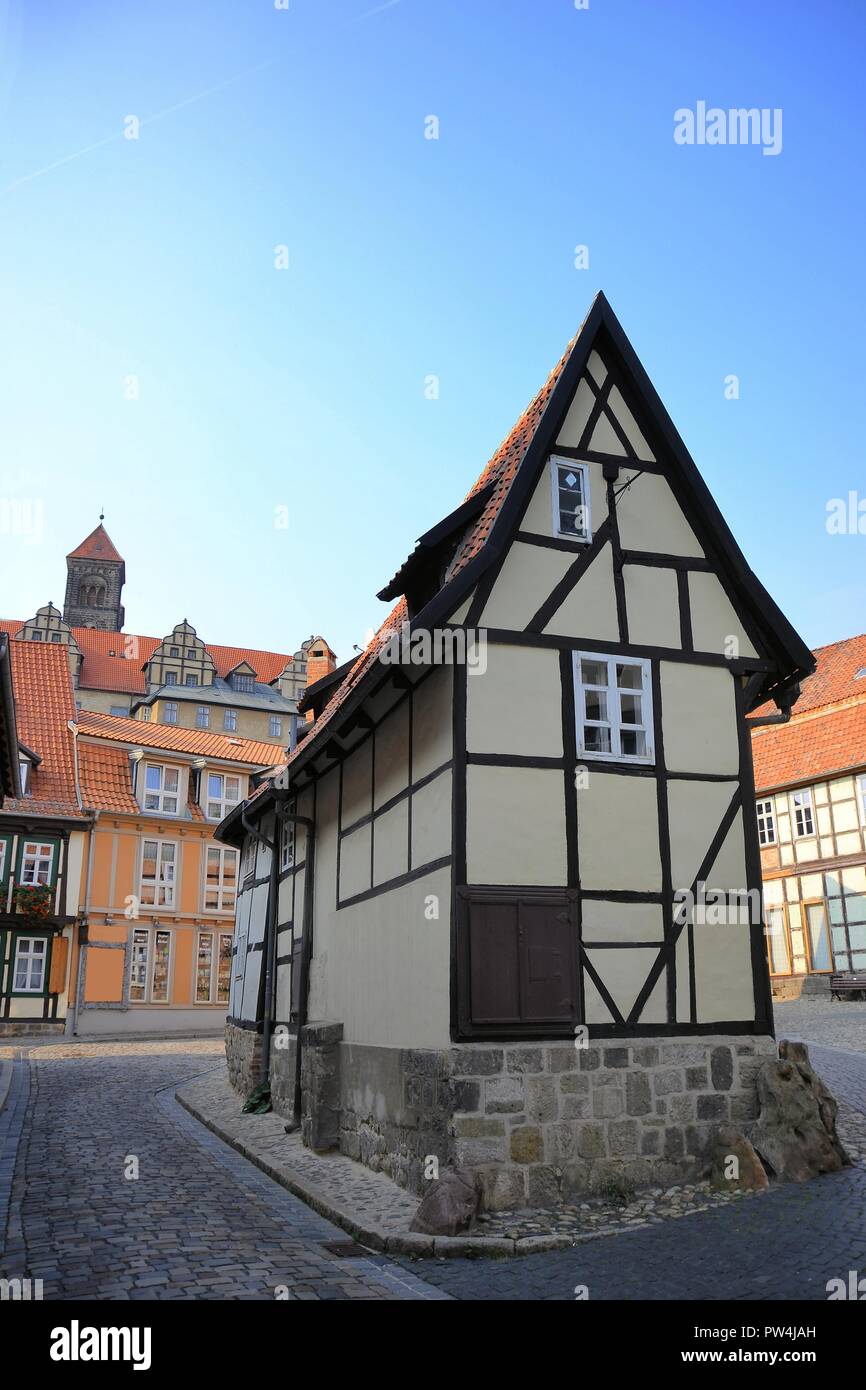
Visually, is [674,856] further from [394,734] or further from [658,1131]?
[394,734]

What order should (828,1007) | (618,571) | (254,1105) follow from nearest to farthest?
1. (618,571)
2. (254,1105)
3. (828,1007)

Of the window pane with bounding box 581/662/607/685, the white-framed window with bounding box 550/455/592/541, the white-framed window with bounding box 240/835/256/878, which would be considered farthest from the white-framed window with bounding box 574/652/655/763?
the white-framed window with bounding box 240/835/256/878

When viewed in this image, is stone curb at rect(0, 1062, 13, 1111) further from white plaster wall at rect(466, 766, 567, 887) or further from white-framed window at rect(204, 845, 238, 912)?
white-framed window at rect(204, 845, 238, 912)

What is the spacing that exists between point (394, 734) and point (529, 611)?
2220mm

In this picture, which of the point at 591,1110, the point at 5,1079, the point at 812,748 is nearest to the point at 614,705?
the point at 591,1110

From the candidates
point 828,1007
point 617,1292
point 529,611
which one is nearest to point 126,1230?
point 617,1292

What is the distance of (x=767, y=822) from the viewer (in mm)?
32250

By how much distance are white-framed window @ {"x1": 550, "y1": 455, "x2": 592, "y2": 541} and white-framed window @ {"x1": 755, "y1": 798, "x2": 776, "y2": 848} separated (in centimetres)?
2281

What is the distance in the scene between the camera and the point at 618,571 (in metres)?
10.9

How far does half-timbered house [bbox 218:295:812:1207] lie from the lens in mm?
9156

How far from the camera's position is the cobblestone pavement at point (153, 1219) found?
6777 millimetres

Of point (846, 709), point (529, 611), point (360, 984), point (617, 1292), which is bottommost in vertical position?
point (617, 1292)

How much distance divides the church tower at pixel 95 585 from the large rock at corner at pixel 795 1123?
82732 mm

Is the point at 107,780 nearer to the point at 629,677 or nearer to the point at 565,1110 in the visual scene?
the point at 629,677
